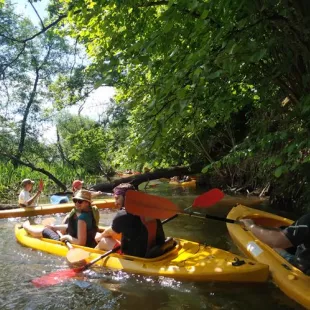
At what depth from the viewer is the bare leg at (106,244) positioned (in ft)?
16.9

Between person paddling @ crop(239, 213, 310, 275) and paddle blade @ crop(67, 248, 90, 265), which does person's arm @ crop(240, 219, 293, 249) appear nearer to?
person paddling @ crop(239, 213, 310, 275)

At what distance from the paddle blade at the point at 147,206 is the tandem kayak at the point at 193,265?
24.9 inches

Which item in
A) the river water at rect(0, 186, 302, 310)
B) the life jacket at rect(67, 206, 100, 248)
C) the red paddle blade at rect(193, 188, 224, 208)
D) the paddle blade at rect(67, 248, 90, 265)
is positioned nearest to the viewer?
the river water at rect(0, 186, 302, 310)

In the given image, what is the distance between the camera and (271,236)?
409 cm

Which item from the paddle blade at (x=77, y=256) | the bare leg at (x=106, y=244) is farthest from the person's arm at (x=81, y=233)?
the paddle blade at (x=77, y=256)

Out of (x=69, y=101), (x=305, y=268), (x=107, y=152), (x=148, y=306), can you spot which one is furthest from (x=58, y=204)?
(x=107, y=152)

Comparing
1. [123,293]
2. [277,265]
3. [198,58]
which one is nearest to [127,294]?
[123,293]

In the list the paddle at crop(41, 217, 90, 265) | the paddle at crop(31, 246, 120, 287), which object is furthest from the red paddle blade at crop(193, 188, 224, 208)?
the paddle at crop(41, 217, 90, 265)

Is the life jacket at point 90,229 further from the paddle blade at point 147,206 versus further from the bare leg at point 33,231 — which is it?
the paddle blade at point 147,206

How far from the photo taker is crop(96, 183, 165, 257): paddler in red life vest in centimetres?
459

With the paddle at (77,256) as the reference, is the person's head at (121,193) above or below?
above

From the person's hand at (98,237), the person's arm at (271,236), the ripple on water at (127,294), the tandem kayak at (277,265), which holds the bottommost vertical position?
the ripple on water at (127,294)

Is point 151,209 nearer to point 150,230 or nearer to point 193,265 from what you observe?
point 150,230

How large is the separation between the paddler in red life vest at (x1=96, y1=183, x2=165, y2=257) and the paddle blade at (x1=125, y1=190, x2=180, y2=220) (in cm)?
27
